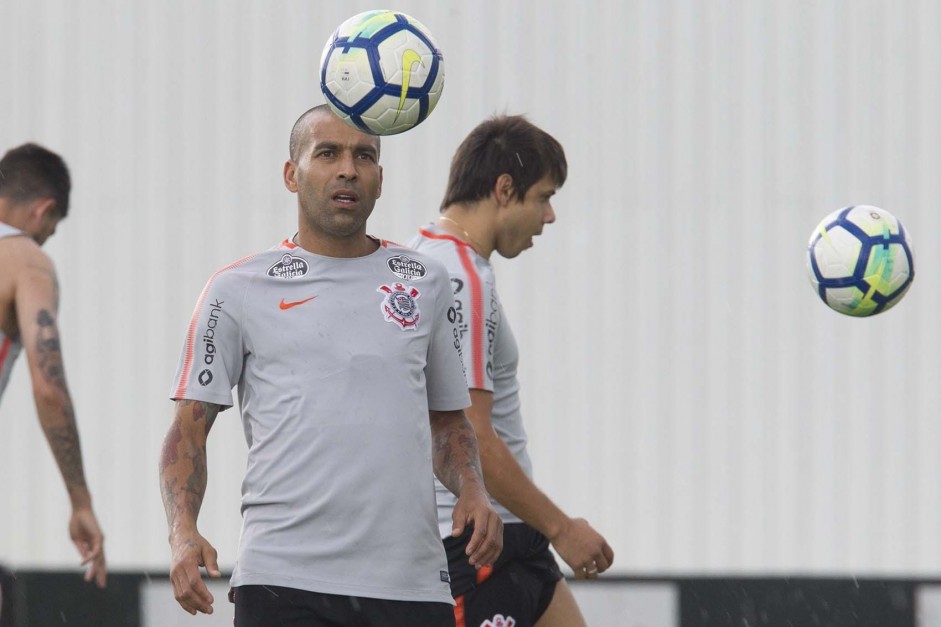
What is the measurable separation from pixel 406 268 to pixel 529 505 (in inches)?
35.1

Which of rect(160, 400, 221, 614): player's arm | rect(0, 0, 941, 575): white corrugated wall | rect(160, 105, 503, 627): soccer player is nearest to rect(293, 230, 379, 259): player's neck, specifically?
rect(160, 105, 503, 627): soccer player

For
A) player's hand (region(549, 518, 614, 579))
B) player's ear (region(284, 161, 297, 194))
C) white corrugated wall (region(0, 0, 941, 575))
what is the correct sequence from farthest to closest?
white corrugated wall (region(0, 0, 941, 575)) → player's hand (region(549, 518, 614, 579)) → player's ear (region(284, 161, 297, 194))

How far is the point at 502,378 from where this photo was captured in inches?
165

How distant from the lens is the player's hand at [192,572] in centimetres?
276

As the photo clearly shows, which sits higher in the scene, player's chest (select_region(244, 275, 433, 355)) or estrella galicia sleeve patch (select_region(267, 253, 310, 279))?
estrella galicia sleeve patch (select_region(267, 253, 310, 279))

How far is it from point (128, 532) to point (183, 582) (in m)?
4.64

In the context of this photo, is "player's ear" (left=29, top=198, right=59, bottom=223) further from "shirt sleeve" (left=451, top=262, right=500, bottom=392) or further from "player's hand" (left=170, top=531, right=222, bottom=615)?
"player's hand" (left=170, top=531, right=222, bottom=615)

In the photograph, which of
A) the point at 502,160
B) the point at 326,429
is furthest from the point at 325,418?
the point at 502,160

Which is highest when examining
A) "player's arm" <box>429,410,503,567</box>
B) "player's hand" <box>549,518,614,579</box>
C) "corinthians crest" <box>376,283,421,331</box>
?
"corinthians crest" <box>376,283,421,331</box>

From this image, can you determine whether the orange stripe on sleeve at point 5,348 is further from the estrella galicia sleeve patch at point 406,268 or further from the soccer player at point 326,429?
the estrella galicia sleeve patch at point 406,268

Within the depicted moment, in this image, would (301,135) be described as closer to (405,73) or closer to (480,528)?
(405,73)

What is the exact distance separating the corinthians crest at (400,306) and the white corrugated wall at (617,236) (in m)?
3.88

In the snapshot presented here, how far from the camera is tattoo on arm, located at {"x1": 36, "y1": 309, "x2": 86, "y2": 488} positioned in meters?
4.55

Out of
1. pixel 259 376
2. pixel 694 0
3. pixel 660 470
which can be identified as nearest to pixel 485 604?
pixel 259 376
